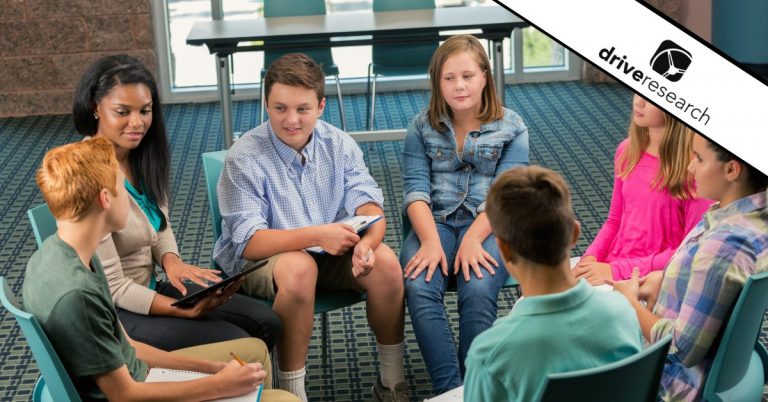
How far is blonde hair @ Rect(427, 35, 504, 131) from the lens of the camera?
118 inches

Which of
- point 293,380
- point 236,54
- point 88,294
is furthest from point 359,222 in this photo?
point 236,54

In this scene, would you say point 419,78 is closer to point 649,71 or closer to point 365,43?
point 365,43

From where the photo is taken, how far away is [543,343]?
162 centimetres

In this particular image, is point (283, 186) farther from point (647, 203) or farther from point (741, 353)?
point (741, 353)

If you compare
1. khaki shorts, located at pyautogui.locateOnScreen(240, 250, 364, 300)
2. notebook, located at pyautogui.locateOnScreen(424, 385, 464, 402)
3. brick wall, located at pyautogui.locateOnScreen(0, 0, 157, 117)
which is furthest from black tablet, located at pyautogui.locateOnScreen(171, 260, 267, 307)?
brick wall, located at pyautogui.locateOnScreen(0, 0, 157, 117)

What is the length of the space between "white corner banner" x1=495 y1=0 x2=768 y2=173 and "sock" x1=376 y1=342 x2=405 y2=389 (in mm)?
1151

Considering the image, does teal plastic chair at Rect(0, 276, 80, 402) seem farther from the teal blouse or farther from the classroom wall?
the classroom wall

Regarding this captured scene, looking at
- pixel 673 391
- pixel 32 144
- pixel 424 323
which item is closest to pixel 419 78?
pixel 32 144

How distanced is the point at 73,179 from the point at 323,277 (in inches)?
38.4

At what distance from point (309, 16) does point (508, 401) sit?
4234mm

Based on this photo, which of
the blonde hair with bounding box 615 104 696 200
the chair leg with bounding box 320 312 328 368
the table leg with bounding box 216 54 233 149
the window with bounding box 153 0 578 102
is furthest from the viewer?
the window with bounding box 153 0 578 102

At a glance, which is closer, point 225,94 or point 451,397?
point 451,397

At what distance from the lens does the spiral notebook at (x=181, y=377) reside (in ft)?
6.87

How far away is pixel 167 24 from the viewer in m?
6.66
